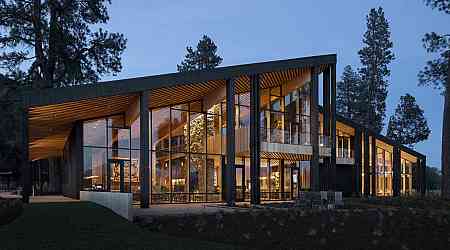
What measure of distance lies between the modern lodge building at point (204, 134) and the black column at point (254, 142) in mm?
45

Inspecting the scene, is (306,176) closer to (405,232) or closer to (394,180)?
(394,180)

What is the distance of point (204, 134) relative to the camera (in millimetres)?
27422

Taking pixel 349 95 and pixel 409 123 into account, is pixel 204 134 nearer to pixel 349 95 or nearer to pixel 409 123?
pixel 349 95

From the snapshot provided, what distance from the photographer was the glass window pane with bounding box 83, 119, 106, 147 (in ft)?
82.0

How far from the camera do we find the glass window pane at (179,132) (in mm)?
26281

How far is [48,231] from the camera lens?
9.84m

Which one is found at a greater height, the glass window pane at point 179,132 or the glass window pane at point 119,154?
the glass window pane at point 179,132

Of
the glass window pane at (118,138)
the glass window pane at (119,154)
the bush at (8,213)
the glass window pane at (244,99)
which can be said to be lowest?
the bush at (8,213)

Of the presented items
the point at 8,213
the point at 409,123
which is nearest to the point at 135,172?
the point at 8,213

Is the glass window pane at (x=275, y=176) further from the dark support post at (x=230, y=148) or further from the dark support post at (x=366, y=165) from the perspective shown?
the dark support post at (x=366, y=165)

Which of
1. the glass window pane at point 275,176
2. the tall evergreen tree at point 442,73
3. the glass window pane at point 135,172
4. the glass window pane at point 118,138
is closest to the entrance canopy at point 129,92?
the glass window pane at point 118,138

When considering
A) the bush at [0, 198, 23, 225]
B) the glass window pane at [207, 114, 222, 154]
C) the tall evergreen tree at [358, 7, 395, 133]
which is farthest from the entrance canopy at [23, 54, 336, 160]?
the tall evergreen tree at [358, 7, 395, 133]

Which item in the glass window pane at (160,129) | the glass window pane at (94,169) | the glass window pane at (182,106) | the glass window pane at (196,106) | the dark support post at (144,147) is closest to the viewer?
the dark support post at (144,147)

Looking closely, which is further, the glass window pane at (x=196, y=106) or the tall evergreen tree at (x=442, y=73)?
the glass window pane at (x=196, y=106)
